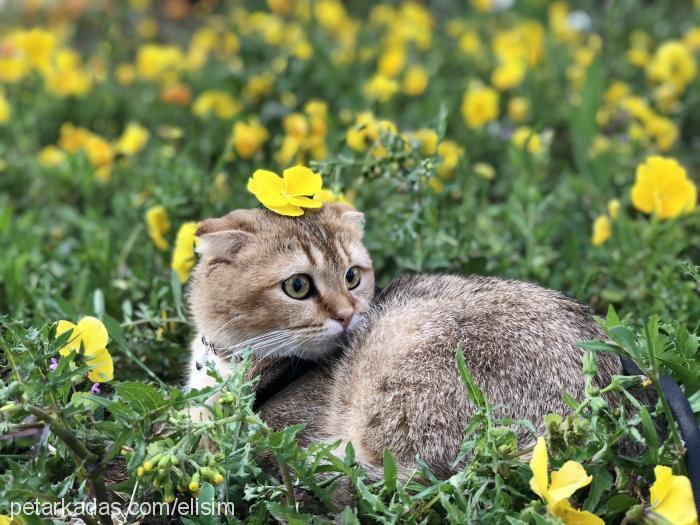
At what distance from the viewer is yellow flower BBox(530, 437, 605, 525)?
215 cm

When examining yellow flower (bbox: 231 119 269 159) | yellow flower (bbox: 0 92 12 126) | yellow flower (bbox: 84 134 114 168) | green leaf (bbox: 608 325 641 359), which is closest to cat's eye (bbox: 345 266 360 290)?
green leaf (bbox: 608 325 641 359)

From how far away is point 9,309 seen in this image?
3678 mm

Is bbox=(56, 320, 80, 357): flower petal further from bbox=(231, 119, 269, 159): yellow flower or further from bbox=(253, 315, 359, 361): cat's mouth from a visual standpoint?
bbox=(231, 119, 269, 159): yellow flower

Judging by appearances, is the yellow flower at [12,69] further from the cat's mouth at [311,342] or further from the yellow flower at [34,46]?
the cat's mouth at [311,342]

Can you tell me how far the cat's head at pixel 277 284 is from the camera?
2752 mm

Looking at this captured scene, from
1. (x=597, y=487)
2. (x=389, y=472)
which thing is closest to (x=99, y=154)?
(x=389, y=472)

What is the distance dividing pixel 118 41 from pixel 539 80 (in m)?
3.47

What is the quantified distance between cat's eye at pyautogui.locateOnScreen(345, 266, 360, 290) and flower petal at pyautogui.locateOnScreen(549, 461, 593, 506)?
1002mm

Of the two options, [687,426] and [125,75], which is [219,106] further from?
[687,426]

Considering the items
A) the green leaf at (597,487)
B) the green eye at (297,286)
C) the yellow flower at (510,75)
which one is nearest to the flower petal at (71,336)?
the green eye at (297,286)

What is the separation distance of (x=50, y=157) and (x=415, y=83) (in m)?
2.46

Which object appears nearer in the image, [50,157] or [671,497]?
[671,497]

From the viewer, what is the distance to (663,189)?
12.0ft

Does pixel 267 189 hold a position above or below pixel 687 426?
above
